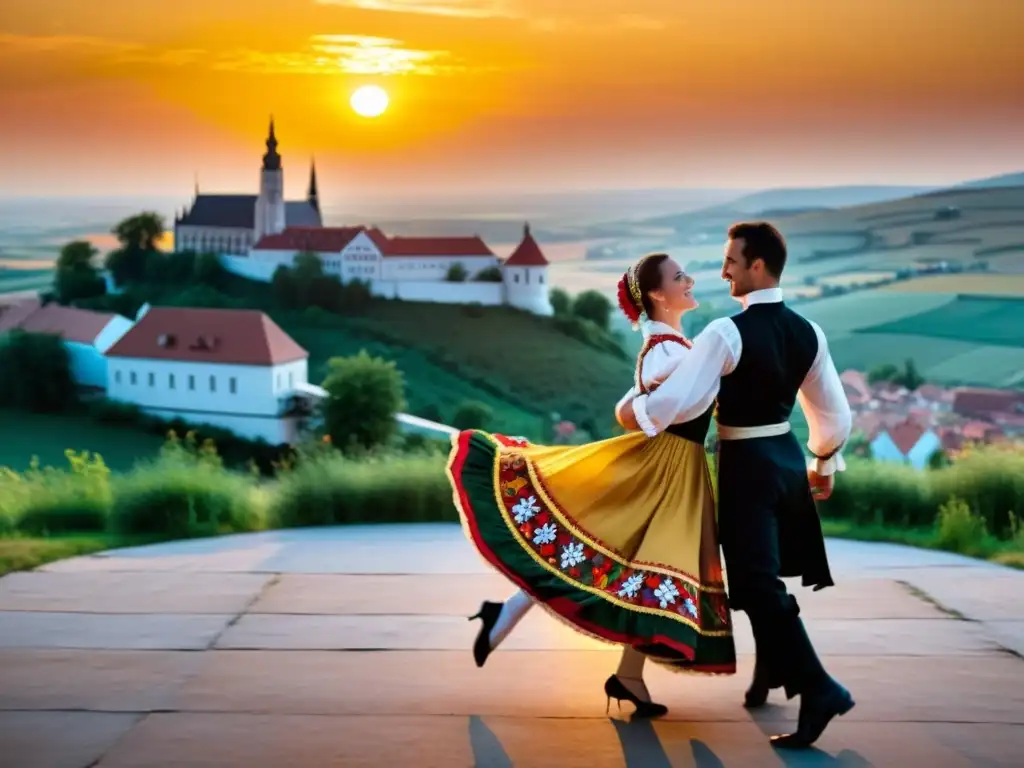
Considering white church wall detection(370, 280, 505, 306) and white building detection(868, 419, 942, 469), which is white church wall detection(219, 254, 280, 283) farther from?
white building detection(868, 419, 942, 469)

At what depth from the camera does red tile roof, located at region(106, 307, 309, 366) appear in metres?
13.8

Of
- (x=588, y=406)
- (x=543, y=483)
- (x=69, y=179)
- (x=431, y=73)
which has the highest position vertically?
(x=431, y=73)

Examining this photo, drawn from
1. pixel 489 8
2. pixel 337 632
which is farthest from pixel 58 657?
pixel 489 8

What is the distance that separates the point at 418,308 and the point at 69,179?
5184mm

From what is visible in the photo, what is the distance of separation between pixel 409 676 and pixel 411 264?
39.8 ft

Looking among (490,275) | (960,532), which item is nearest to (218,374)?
(490,275)

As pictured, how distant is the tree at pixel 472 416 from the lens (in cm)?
1347

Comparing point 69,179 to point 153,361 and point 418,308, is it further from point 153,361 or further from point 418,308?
point 418,308

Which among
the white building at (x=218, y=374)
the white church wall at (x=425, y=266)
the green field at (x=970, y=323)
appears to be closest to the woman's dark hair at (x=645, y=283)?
the green field at (x=970, y=323)

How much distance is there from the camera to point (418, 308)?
1619cm

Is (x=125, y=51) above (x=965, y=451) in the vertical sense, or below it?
Answer: above

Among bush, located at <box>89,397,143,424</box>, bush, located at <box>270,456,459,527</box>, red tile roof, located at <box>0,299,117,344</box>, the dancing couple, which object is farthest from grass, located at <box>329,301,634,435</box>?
the dancing couple

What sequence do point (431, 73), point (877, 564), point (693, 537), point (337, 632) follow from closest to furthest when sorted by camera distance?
point (693, 537), point (337, 632), point (877, 564), point (431, 73)

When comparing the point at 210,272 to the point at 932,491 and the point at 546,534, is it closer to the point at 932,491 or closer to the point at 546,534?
the point at 932,491
